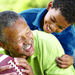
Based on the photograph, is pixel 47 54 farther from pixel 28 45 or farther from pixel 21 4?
pixel 21 4

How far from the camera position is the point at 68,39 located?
71.6 inches

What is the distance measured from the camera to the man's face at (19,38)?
1062 millimetres

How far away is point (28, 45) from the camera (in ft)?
3.81

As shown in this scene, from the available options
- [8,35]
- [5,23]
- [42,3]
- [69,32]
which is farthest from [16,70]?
[42,3]

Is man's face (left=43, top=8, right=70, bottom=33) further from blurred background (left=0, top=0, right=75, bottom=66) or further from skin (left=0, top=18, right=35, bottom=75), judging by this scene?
blurred background (left=0, top=0, right=75, bottom=66)

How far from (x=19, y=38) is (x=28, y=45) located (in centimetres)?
12

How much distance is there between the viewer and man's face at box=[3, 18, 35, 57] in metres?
1.06

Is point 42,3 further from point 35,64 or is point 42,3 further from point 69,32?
point 35,64

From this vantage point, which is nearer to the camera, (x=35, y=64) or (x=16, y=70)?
(x=16, y=70)

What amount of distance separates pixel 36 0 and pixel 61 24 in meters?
3.24

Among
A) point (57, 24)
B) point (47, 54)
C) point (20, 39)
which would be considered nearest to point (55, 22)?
point (57, 24)

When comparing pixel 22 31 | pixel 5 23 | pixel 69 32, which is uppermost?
pixel 5 23

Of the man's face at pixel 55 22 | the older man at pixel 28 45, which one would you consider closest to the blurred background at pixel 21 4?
the man's face at pixel 55 22

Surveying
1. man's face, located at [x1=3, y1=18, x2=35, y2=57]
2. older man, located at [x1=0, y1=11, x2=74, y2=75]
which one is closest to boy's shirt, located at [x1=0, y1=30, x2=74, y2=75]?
older man, located at [x1=0, y1=11, x2=74, y2=75]
